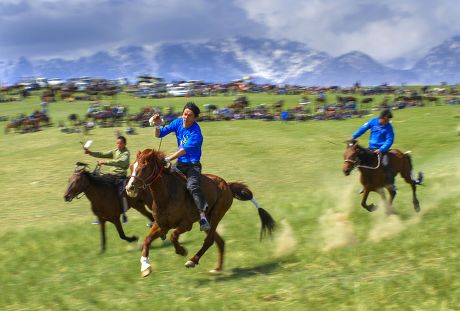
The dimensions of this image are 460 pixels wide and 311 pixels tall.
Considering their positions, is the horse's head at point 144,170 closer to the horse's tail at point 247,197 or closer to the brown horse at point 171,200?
the brown horse at point 171,200

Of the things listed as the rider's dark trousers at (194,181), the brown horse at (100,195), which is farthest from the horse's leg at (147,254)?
the brown horse at (100,195)

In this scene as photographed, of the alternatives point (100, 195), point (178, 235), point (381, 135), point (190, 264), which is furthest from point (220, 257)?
point (381, 135)

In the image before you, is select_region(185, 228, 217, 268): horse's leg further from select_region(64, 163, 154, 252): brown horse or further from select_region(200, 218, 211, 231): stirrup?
select_region(64, 163, 154, 252): brown horse

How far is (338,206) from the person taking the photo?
14617 millimetres

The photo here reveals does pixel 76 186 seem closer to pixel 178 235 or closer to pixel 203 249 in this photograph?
pixel 178 235

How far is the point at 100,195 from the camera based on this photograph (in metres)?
11.9

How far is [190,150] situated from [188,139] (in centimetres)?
23

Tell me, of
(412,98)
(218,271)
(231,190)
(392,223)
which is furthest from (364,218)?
(412,98)

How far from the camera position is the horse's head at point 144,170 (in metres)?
8.36

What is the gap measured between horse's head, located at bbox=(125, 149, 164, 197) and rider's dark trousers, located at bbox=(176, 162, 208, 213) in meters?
0.69

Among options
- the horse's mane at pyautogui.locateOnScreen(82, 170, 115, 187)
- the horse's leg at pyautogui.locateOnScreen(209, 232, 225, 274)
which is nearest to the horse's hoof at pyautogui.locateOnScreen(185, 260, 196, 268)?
the horse's leg at pyautogui.locateOnScreen(209, 232, 225, 274)

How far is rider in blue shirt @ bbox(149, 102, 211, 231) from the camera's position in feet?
30.8

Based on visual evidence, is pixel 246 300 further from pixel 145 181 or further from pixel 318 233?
pixel 318 233

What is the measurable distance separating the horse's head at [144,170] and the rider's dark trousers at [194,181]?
0.69 meters
